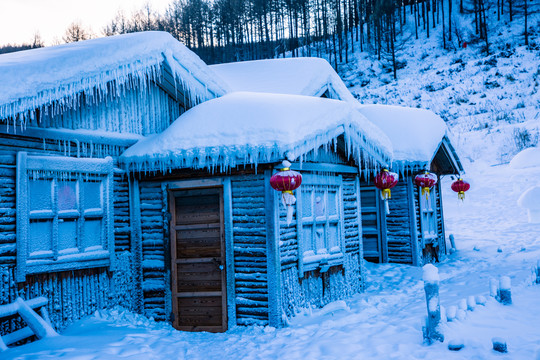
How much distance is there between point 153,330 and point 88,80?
3.76 metres

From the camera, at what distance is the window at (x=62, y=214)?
602 centimetres

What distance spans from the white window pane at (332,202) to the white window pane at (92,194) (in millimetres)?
3889

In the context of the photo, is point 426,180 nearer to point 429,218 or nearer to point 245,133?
point 429,218

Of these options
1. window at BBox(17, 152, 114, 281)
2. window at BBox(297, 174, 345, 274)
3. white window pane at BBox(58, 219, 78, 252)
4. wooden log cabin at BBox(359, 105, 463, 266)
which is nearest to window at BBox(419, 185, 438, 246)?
wooden log cabin at BBox(359, 105, 463, 266)

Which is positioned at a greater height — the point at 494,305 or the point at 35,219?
the point at 35,219

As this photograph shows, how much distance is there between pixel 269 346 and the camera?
5.90m

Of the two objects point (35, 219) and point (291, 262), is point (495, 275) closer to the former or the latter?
point (291, 262)

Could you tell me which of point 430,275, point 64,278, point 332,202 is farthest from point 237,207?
point 430,275

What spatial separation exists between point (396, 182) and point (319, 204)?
180cm

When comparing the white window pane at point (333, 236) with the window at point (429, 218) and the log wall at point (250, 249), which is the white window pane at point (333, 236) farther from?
the window at point (429, 218)

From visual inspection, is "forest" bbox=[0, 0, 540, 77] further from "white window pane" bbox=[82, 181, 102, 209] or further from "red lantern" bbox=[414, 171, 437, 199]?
"white window pane" bbox=[82, 181, 102, 209]

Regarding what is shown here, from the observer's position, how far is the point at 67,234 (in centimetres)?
654

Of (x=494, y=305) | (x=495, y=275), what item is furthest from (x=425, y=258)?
(x=494, y=305)

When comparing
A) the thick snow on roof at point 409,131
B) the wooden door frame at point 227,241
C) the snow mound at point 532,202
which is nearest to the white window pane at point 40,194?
the wooden door frame at point 227,241
